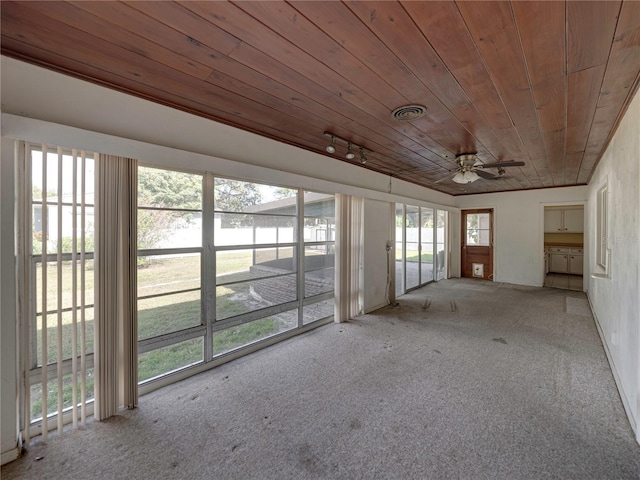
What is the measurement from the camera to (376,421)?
1.94 m

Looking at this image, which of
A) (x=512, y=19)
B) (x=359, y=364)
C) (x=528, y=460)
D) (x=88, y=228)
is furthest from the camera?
(x=359, y=364)

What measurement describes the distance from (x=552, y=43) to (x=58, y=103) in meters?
3.01

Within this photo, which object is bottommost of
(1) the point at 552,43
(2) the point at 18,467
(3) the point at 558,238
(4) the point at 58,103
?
(2) the point at 18,467

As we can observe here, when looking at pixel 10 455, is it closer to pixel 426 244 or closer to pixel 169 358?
pixel 169 358

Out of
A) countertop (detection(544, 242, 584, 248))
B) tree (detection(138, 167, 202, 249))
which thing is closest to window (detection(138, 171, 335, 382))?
tree (detection(138, 167, 202, 249))

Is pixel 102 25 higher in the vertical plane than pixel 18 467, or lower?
higher

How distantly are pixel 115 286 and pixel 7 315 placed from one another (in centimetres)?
53

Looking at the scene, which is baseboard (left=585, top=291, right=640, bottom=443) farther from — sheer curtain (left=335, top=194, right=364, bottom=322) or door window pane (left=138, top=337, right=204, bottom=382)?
door window pane (left=138, top=337, right=204, bottom=382)

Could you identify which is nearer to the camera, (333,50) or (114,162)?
(333,50)

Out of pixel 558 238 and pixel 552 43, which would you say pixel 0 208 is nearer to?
pixel 552 43

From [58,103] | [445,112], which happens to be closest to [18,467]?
[58,103]

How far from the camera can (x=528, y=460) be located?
62.8 inches

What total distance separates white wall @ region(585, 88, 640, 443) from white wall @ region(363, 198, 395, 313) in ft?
9.13

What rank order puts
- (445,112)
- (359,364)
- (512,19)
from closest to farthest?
1. (512,19)
2. (445,112)
3. (359,364)
